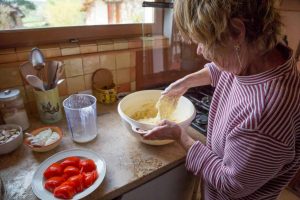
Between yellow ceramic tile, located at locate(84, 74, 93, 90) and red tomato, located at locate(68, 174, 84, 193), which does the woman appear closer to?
red tomato, located at locate(68, 174, 84, 193)

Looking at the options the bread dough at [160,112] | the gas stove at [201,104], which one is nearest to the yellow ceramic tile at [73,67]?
the bread dough at [160,112]

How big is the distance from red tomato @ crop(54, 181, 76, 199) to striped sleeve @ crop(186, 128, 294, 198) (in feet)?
1.25

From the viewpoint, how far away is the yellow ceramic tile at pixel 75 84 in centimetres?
106

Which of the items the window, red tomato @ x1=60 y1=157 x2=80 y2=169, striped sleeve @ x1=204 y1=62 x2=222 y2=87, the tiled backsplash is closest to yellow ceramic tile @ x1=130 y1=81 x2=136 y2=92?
the tiled backsplash

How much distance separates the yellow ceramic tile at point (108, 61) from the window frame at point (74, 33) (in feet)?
0.36

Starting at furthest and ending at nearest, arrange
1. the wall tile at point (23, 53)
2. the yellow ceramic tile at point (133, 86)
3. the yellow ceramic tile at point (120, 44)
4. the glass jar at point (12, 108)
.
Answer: the yellow ceramic tile at point (133, 86) < the yellow ceramic tile at point (120, 44) < the wall tile at point (23, 53) < the glass jar at point (12, 108)

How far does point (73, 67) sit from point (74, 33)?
167 mm

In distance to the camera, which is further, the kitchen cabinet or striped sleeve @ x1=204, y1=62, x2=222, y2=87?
striped sleeve @ x1=204, y1=62, x2=222, y2=87

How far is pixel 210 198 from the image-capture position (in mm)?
783

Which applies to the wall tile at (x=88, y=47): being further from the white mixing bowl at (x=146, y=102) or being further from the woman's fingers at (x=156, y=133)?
the woman's fingers at (x=156, y=133)

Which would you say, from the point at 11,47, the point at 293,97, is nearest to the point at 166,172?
the point at 293,97

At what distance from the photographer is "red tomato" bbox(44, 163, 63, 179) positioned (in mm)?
652

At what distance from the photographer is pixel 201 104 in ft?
3.64

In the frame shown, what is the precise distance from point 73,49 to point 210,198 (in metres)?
0.85
